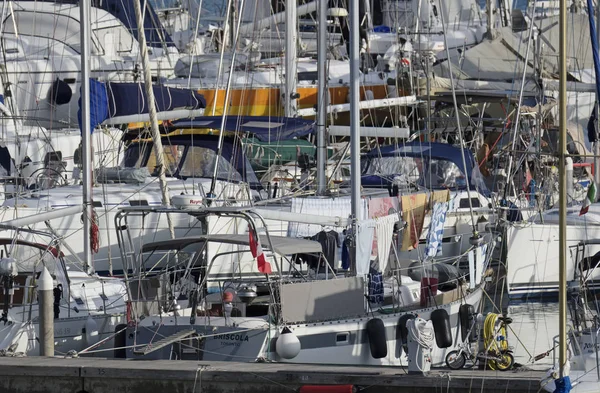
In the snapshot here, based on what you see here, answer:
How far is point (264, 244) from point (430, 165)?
9242mm

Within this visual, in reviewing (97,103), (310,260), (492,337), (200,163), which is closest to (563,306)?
(492,337)

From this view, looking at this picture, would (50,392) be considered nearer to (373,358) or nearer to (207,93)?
(373,358)

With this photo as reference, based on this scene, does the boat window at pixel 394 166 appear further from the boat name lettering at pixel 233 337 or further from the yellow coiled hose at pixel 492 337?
the boat name lettering at pixel 233 337

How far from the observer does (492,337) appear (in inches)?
663

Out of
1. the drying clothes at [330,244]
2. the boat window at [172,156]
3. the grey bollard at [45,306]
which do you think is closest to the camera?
Result: the grey bollard at [45,306]

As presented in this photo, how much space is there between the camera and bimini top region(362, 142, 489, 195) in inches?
985

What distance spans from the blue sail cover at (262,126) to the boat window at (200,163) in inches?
19.7

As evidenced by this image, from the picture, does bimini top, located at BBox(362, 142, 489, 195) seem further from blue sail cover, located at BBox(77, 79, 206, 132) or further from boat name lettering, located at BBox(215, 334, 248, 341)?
boat name lettering, located at BBox(215, 334, 248, 341)

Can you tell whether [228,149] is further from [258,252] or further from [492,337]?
[258,252]

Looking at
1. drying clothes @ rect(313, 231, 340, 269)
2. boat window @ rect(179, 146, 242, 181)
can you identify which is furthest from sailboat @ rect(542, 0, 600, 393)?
boat window @ rect(179, 146, 242, 181)

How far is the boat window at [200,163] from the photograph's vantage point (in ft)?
77.0

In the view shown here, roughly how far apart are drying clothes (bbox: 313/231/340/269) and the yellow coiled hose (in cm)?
217

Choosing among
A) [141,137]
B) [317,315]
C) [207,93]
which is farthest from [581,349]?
[207,93]

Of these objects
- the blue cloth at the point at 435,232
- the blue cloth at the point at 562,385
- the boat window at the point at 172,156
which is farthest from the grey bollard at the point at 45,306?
the boat window at the point at 172,156
